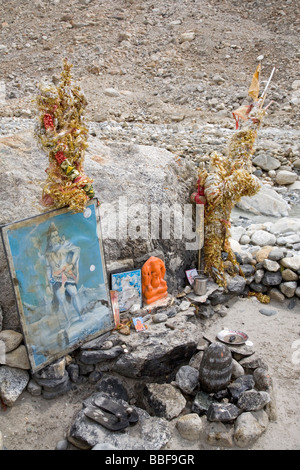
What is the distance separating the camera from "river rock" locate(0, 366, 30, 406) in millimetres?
3996

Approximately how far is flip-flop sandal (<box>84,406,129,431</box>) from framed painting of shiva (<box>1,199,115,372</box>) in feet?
2.15

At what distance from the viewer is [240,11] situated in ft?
67.5

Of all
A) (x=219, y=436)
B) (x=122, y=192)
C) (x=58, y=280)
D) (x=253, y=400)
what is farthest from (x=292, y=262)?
(x=58, y=280)

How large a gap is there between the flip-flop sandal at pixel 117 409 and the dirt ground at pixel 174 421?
0.91 ft

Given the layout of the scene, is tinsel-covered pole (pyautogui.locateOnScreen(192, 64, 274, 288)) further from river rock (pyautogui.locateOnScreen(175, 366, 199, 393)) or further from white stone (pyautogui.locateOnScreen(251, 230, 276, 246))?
river rock (pyautogui.locateOnScreen(175, 366, 199, 393))

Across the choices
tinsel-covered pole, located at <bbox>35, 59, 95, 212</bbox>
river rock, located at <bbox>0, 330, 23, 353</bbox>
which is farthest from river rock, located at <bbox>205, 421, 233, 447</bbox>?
tinsel-covered pole, located at <bbox>35, 59, 95, 212</bbox>

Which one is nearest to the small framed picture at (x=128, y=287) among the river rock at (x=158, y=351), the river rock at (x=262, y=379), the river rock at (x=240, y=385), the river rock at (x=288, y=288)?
the river rock at (x=158, y=351)

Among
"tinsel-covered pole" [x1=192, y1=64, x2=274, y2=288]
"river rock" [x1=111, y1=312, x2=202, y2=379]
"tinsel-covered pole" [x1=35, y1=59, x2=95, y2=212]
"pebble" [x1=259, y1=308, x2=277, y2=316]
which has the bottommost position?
"pebble" [x1=259, y1=308, x2=277, y2=316]

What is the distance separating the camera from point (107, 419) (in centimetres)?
388

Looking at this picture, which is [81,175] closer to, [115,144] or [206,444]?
[115,144]

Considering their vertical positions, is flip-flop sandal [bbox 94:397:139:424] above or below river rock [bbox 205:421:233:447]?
above

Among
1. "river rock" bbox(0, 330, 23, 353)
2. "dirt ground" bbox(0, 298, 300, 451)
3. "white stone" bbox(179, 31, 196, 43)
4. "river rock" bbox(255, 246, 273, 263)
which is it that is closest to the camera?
"dirt ground" bbox(0, 298, 300, 451)
